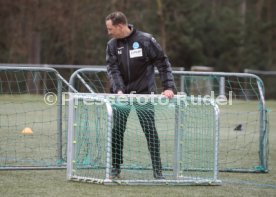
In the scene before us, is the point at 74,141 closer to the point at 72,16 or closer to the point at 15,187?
the point at 15,187

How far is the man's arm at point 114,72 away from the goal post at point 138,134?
26cm

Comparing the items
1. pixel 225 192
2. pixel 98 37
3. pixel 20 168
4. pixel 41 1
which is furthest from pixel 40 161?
pixel 98 37

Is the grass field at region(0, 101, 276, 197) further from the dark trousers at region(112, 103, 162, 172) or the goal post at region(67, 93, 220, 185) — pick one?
the dark trousers at region(112, 103, 162, 172)

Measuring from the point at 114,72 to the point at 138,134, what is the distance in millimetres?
1661

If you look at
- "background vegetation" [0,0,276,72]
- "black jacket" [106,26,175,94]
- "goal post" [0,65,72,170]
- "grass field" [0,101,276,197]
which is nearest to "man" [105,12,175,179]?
"black jacket" [106,26,175,94]

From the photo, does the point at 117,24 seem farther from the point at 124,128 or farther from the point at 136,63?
the point at 124,128

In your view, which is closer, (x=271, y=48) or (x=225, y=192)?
(x=225, y=192)

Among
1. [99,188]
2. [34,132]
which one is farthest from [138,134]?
[34,132]

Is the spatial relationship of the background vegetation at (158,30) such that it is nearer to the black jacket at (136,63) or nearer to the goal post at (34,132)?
the goal post at (34,132)

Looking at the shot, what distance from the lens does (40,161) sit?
855cm

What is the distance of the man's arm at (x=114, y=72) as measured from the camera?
7234mm

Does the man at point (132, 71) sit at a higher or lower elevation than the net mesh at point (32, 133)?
higher

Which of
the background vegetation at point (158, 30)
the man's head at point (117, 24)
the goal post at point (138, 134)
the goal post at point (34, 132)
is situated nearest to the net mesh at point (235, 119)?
the goal post at point (138, 134)

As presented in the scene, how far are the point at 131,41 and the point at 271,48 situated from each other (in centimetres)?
3288
